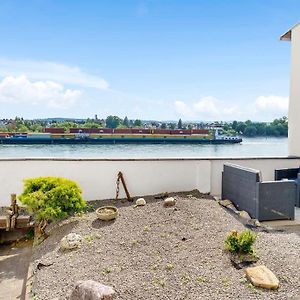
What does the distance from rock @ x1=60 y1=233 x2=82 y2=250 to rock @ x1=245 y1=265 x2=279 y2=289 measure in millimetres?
2123

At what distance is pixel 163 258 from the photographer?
3498 millimetres

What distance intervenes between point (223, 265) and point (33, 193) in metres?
3.02

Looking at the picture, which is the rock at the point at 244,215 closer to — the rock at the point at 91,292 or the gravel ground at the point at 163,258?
the gravel ground at the point at 163,258

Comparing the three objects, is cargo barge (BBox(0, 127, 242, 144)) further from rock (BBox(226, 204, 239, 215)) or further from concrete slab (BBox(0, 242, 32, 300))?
concrete slab (BBox(0, 242, 32, 300))

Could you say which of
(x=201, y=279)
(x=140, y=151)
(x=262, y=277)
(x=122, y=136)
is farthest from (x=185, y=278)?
(x=122, y=136)

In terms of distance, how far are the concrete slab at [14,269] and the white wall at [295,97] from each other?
5.92 meters

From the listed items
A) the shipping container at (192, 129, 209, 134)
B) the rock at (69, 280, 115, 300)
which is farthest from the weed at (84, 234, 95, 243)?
the shipping container at (192, 129, 209, 134)

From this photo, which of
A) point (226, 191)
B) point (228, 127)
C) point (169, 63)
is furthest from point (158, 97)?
point (226, 191)

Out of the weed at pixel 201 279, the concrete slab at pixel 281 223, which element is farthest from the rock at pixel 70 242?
the concrete slab at pixel 281 223

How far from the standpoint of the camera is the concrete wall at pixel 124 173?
19.2 feet

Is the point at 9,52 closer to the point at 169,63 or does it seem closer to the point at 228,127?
the point at 169,63

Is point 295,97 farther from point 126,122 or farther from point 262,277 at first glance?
point 126,122

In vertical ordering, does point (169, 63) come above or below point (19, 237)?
above

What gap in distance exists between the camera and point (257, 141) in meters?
13.7
